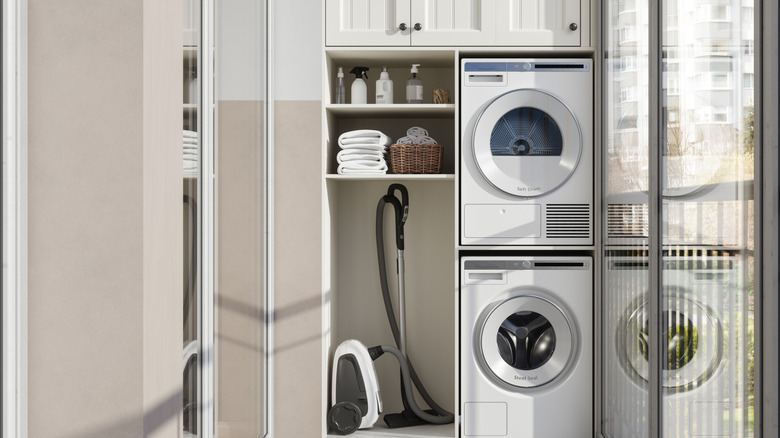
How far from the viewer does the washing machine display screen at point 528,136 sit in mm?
2637

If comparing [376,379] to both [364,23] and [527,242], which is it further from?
[364,23]

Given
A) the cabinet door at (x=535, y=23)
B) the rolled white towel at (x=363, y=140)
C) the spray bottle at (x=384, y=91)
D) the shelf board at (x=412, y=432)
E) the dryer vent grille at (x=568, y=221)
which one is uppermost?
the cabinet door at (x=535, y=23)

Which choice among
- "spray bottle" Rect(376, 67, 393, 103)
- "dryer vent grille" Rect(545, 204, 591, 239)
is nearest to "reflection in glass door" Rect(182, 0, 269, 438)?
"spray bottle" Rect(376, 67, 393, 103)

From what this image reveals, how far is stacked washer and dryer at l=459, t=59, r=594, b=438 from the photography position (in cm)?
262

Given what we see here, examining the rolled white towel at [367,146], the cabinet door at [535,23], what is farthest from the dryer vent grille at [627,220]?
the rolled white towel at [367,146]

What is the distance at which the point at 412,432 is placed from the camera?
2.79m

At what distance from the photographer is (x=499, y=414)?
8.64 ft

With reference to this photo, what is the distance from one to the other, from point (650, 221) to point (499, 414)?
115 cm

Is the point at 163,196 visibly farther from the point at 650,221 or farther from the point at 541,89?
the point at 541,89

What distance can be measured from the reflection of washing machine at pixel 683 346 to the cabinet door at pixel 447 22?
1.13 metres

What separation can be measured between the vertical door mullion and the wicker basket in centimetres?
103

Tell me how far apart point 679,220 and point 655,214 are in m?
0.20

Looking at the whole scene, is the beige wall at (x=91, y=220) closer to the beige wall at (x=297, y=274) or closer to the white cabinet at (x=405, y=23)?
the beige wall at (x=297, y=274)

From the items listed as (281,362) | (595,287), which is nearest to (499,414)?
(595,287)
